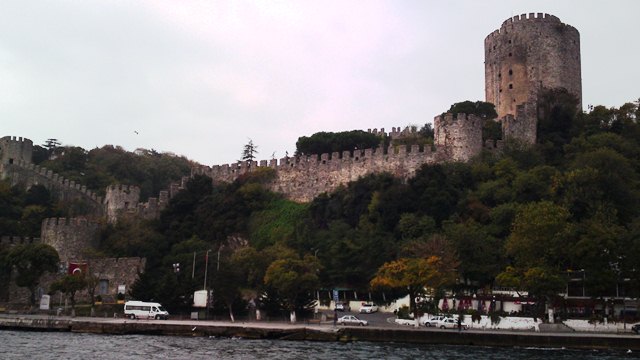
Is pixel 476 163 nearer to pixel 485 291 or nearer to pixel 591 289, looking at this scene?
pixel 485 291

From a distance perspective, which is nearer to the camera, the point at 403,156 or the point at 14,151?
the point at 403,156

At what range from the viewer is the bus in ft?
151

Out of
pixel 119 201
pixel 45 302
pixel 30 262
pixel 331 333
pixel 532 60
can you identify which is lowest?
pixel 331 333

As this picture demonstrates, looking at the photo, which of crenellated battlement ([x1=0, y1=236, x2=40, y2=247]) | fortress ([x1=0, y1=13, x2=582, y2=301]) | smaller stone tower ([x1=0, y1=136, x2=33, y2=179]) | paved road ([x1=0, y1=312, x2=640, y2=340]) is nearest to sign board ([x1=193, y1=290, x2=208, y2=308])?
paved road ([x1=0, y1=312, x2=640, y2=340])

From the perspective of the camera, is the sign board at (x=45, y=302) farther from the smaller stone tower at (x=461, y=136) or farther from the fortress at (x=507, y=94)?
the smaller stone tower at (x=461, y=136)

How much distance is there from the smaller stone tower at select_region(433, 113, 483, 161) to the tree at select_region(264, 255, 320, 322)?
1746cm

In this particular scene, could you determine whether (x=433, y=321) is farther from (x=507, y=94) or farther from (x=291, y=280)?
(x=507, y=94)

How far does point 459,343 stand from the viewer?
3656 centimetres

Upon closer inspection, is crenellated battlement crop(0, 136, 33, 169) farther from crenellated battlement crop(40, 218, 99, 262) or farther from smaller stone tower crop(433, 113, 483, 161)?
smaller stone tower crop(433, 113, 483, 161)

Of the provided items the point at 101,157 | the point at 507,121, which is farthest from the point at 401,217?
the point at 101,157

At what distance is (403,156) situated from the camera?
60.4 metres

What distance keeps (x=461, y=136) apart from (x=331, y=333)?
25.2 metres

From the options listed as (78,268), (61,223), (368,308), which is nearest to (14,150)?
(61,223)

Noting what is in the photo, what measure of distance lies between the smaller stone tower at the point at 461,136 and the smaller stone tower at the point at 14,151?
140ft
